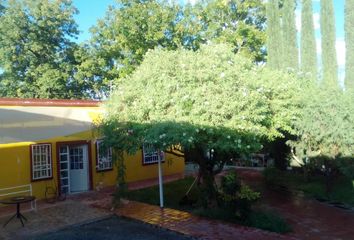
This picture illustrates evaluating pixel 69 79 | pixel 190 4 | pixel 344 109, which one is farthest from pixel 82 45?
pixel 344 109

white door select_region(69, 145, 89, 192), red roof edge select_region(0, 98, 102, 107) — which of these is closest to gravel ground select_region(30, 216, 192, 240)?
white door select_region(69, 145, 89, 192)

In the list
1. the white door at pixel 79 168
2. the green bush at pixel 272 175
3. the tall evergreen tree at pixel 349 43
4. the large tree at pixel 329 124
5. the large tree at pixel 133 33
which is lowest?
the green bush at pixel 272 175

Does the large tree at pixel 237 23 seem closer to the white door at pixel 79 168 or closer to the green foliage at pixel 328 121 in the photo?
the green foliage at pixel 328 121

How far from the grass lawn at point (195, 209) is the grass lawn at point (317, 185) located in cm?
406

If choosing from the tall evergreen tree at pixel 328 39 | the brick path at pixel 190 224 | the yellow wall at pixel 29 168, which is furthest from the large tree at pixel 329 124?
the yellow wall at pixel 29 168

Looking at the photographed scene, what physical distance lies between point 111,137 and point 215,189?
3584 mm

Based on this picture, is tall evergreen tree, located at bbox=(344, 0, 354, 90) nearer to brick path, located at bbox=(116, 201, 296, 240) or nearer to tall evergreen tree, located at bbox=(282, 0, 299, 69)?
tall evergreen tree, located at bbox=(282, 0, 299, 69)

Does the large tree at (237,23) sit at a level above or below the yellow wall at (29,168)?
above

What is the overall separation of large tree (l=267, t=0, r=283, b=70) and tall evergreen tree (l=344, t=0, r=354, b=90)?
3.59 meters

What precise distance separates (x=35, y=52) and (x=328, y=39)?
19.6m

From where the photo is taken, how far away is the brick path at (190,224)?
937 cm

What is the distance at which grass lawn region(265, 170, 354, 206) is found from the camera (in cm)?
1435

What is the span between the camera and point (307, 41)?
18.8 m

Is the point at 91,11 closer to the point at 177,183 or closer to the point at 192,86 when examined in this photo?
the point at 177,183
